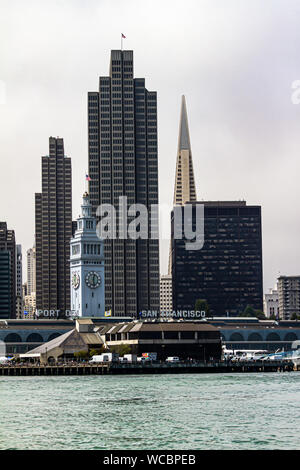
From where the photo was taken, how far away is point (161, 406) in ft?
380

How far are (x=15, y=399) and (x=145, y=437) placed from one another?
48.5 metres

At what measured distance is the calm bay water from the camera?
83312mm

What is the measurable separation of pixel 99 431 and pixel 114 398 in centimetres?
3914

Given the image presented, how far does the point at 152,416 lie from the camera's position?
103 m

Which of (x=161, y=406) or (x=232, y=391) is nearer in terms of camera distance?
(x=161, y=406)

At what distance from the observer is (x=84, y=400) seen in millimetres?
127188

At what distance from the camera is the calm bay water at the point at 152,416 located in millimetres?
83312
